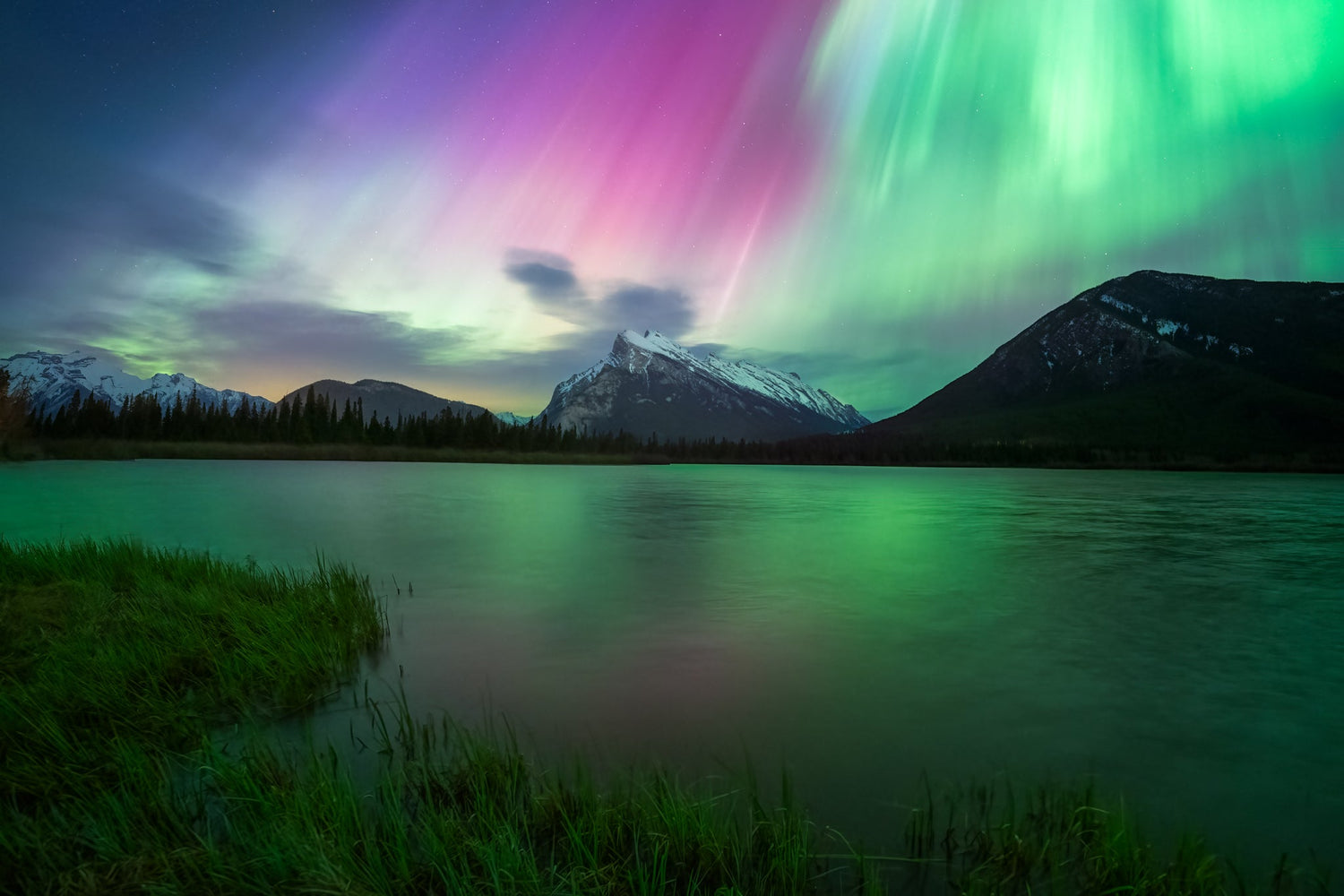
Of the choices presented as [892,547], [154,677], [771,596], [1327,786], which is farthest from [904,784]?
[892,547]

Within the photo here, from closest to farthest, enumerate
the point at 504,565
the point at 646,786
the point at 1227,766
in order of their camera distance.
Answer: the point at 646,786 → the point at 1227,766 → the point at 504,565

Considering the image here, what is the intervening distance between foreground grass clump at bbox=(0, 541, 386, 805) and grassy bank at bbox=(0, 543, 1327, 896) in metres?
0.04

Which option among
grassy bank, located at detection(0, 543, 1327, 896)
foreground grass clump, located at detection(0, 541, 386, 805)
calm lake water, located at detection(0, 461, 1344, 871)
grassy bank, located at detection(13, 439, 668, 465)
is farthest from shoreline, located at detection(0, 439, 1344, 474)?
grassy bank, located at detection(0, 543, 1327, 896)

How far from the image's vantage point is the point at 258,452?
150 m

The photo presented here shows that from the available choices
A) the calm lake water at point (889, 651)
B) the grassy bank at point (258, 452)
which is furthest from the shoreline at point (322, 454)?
the calm lake water at point (889, 651)

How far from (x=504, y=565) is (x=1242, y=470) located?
22416 centimetres

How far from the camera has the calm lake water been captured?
7.49m

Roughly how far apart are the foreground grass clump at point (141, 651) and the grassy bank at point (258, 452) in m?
108

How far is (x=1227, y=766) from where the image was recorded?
7.67 metres

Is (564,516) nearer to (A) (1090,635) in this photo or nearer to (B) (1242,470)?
(A) (1090,635)

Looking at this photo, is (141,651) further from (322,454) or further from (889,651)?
(322,454)

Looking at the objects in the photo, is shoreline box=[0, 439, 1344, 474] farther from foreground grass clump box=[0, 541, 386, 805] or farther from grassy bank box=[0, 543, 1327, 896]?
grassy bank box=[0, 543, 1327, 896]

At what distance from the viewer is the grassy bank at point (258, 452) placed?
11444 centimetres

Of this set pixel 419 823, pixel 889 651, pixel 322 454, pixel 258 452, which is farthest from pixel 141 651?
pixel 258 452
